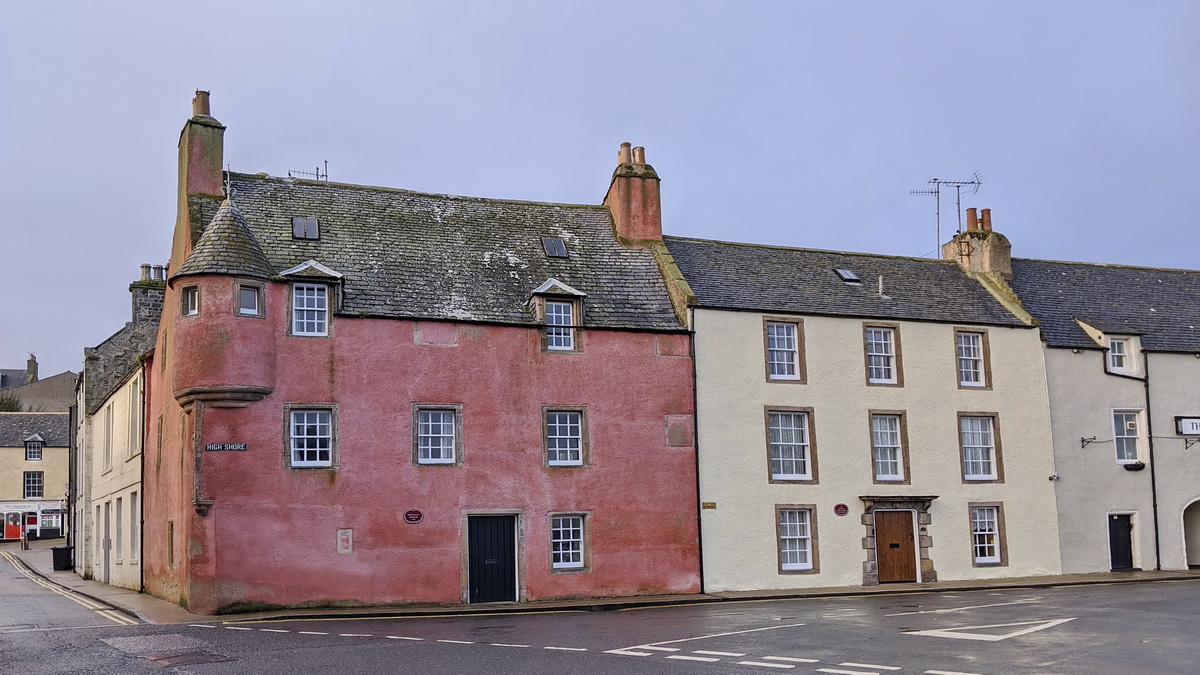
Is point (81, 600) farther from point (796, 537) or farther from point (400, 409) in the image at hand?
point (796, 537)

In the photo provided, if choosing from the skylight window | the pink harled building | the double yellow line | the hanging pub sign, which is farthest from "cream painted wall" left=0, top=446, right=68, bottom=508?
the hanging pub sign

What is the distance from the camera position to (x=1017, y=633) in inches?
661

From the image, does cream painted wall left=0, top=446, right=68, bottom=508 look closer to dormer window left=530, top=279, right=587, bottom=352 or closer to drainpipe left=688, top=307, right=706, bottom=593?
dormer window left=530, top=279, right=587, bottom=352

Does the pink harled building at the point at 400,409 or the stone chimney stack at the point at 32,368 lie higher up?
the stone chimney stack at the point at 32,368

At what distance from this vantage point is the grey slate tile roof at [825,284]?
3028 centimetres

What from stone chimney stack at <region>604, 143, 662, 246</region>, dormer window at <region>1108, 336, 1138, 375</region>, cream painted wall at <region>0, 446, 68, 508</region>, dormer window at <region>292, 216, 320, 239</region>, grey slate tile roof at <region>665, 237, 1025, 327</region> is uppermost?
stone chimney stack at <region>604, 143, 662, 246</region>

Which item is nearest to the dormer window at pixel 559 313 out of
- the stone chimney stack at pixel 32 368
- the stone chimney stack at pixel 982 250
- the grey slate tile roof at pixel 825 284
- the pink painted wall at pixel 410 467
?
the pink painted wall at pixel 410 467

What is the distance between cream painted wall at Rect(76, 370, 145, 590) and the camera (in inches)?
1267

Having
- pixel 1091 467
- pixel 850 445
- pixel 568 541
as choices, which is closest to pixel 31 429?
pixel 568 541

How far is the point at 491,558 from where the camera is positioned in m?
25.9

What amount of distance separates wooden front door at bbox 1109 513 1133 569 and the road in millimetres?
8698

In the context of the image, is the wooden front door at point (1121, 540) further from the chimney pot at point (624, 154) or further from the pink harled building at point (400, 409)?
the chimney pot at point (624, 154)

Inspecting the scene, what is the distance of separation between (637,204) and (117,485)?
1931 cm

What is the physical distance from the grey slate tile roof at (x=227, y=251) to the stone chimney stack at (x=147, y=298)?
19571 mm
